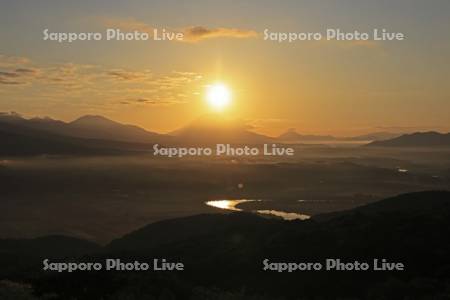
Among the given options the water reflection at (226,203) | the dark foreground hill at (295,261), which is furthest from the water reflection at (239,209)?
the dark foreground hill at (295,261)

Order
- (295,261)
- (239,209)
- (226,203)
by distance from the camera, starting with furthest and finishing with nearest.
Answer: (226,203) → (239,209) → (295,261)

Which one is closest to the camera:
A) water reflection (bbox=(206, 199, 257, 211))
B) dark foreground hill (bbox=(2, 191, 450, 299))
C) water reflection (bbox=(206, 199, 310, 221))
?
dark foreground hill (bbox=(2, 191, 450, 299))

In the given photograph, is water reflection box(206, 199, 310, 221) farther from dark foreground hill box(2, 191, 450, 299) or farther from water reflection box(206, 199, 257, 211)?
dark foreground hill box(2, 191, 450, 299)

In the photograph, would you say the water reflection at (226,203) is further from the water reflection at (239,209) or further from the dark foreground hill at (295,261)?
the dark foreground hill at (295,261)

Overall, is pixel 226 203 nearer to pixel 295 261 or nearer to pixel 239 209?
pixel 239 209

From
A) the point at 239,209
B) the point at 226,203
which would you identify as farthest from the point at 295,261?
the point at 226,203

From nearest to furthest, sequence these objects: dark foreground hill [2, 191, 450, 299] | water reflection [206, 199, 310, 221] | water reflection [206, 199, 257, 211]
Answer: dark foreground hill [2, 191, 450, 299] < water reflection [206, 199, 310, 221] < water reflection [206, 199, 257, 211]

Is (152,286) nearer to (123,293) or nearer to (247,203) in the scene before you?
(123,293)

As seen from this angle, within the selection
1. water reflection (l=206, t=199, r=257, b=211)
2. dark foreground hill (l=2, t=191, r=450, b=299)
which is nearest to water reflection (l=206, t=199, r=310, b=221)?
water reflection (l=206, t=199, r=257, b=211)
